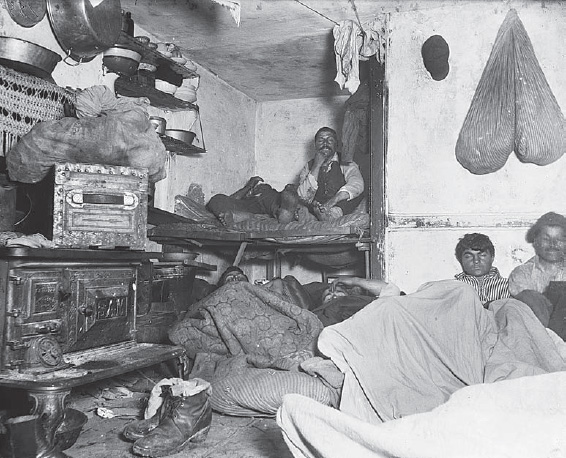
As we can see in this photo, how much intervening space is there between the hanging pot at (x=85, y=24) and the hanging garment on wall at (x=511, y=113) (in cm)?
310

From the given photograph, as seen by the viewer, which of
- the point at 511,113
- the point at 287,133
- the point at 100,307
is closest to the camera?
the point at 100,307

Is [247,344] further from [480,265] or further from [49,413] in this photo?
[480,265]

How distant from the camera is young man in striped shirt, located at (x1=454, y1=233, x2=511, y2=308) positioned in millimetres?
4836

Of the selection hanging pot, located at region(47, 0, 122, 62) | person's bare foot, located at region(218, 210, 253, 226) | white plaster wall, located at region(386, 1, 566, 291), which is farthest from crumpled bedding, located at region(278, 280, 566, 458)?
hanging pot, located at region(47, 0, 122, 62)

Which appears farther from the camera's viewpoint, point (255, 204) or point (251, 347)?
point (255, 204)

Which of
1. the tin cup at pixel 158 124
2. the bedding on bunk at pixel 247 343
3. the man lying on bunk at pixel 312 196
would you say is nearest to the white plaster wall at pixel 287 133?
the man lying on bunk at pixel 312 196

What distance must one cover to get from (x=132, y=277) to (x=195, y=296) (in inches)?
71.4

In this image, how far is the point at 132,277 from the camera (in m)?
3.64

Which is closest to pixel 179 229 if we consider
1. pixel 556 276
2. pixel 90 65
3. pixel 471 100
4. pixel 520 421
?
pixel 90 65

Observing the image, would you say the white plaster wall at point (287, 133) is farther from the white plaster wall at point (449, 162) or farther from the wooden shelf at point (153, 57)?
the white plaster wall at point (449, 162)

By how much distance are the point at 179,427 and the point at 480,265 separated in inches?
121

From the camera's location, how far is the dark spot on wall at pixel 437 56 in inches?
202

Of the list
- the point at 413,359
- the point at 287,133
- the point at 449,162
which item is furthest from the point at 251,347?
the point at 287,133

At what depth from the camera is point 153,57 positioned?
17.2ft
